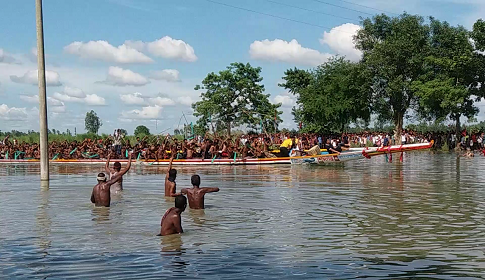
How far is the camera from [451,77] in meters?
46.9

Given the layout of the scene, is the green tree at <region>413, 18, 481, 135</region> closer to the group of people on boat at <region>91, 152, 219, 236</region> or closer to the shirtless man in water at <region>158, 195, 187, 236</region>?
the group of people on boat at <region>91, 152, 219, 236</region>

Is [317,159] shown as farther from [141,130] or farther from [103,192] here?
[141,130]

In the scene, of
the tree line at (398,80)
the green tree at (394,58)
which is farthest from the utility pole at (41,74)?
the green tree at (394,58)

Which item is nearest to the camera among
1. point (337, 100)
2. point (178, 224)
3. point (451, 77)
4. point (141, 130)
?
point (178, 224)

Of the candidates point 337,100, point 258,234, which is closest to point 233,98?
point 337,100

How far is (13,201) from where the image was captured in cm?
1594

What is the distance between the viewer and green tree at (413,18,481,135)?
4481 cm

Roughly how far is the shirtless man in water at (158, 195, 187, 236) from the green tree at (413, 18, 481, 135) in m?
37.8

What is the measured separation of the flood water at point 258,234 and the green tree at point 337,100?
3256 cm

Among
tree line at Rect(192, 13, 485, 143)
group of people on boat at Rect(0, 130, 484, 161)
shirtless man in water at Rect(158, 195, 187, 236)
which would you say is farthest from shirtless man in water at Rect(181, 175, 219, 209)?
tree line at Rect(192, 13, 485, 143)

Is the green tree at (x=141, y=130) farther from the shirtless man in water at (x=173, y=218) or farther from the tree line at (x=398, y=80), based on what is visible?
the shirtless man in water at (x=173, y=218)

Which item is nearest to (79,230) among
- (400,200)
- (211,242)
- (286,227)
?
(211,242)

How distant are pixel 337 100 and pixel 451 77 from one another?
9.67 metres

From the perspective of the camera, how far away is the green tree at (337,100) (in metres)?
51.3
